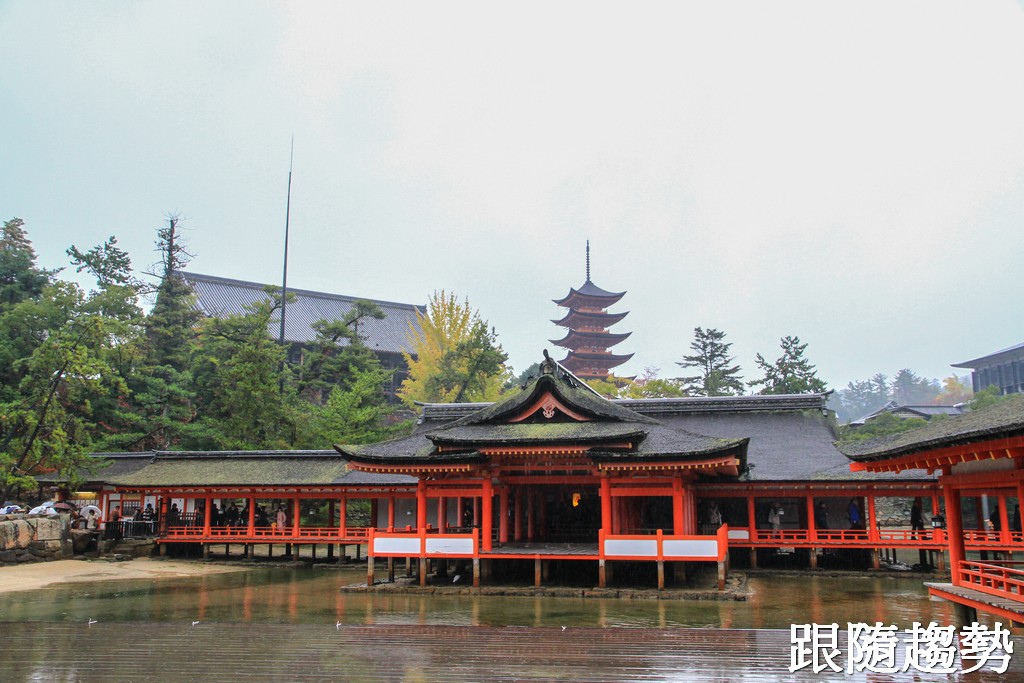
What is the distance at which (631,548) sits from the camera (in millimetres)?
20641

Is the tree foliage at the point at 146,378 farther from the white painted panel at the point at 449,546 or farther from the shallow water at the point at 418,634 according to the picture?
the white painted panel at the point at 449,546

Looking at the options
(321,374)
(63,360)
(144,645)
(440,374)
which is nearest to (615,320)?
(440,374)

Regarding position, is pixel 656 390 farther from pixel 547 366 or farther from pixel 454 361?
pixel 547 366

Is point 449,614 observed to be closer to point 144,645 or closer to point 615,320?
point 144,645

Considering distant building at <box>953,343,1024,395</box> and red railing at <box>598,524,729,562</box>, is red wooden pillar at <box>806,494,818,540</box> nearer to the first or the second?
red railing at <box>598,524,729,562</box>

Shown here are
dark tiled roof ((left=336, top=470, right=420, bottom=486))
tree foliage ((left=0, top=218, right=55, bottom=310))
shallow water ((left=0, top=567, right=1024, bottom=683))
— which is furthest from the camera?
tree foliage ((left=0, top=218, right=55, bottom=310))

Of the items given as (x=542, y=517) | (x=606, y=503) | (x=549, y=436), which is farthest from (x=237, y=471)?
(x=606, y=503)

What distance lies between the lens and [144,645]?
13.7m

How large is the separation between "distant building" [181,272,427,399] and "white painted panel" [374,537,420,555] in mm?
34617

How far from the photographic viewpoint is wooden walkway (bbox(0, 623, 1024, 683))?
1134 centimetres

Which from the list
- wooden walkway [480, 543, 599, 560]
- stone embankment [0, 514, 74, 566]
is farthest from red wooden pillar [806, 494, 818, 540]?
stone embankment [0, 514, 74, 566]

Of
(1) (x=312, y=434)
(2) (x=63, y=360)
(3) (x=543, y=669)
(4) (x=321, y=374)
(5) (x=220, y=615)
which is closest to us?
(3) (x=543, y=669)

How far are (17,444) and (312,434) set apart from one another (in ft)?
42.6

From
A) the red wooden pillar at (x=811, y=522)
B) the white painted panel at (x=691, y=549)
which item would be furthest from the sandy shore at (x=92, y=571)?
the red wooden pillar at (x=811, y=522)
